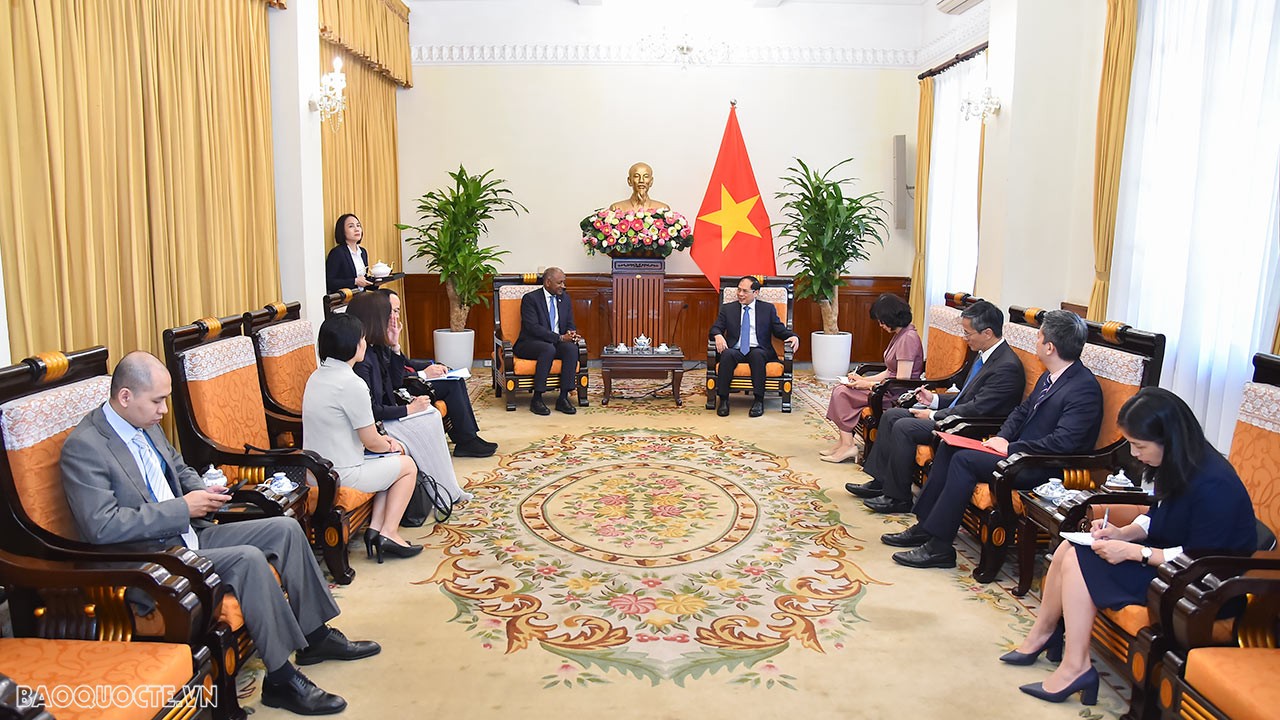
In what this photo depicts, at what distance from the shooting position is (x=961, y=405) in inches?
187

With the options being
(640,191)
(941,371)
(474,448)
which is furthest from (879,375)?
(640,191)

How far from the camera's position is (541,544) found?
439 centimetres

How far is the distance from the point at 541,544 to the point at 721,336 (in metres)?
3.60

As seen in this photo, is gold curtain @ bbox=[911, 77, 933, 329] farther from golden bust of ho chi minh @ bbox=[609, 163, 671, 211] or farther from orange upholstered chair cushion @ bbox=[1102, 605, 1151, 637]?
orange upholstered chair cushion @ bbox=[1102, 605, 1151, 637]

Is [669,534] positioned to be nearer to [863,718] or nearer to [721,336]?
[863,718]

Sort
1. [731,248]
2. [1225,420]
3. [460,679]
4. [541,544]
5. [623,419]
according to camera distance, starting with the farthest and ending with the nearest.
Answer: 1. [731,248]
2. [623,419]
3. [1225,420]
4. [541,544]
5. [460,679]

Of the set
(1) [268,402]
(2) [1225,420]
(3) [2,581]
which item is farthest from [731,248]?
(3) [2,581]

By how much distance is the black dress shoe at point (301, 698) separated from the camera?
110 inches

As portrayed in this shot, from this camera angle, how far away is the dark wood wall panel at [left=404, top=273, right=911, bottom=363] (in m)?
9.73

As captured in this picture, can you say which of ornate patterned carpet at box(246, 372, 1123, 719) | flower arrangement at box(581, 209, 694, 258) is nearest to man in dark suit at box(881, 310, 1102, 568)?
ornate patterned carpet at box(246, 372, 1123, 719)

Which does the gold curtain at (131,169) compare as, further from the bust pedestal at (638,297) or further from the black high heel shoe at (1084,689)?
the black high heel shoe at (1084,689)

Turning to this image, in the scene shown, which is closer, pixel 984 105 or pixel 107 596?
pixel 107 596

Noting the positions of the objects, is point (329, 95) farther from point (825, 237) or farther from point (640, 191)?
point (825, 237)

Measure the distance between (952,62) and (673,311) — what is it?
3.73m
